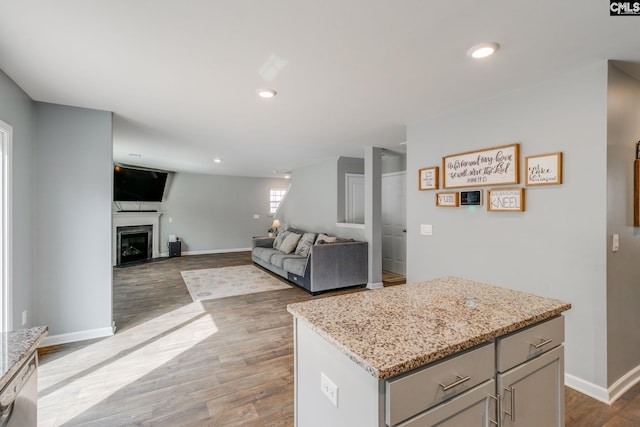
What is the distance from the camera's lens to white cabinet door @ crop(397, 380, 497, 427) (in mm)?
966

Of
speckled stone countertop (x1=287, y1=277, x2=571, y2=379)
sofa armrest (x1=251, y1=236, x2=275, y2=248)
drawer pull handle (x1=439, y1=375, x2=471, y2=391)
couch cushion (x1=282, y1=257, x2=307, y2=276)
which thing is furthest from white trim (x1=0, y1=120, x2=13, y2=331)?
sofa armrest (x1=251, y1=236, x2=275, y2=248)

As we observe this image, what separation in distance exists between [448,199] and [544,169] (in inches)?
34.8

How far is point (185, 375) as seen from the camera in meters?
2.40

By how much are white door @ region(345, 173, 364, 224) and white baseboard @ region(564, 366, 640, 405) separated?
417cm

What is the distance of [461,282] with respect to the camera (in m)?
1.92

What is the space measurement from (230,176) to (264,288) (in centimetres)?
506

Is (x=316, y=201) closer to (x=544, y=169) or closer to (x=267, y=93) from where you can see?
(x=267, y=93)

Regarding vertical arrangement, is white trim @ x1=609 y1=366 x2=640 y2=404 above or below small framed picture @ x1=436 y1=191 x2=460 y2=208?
below

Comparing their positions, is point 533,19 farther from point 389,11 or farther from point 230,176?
point 230,176

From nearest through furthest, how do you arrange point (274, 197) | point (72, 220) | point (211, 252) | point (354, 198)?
1. point (72, 220)
2. point (354, 198)
3. point (211, 252)
4. point (274, 197)

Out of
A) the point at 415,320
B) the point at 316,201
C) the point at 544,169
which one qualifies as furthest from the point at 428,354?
the point at 316,201

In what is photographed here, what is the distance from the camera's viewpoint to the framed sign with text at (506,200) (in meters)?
2.49

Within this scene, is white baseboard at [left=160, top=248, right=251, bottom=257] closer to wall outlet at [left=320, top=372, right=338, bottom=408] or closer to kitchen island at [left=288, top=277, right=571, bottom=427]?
kitchen island at [left=288, top=277, right=571, bottom=427]

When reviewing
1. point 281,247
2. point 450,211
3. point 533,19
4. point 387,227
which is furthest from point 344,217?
point 533,19
